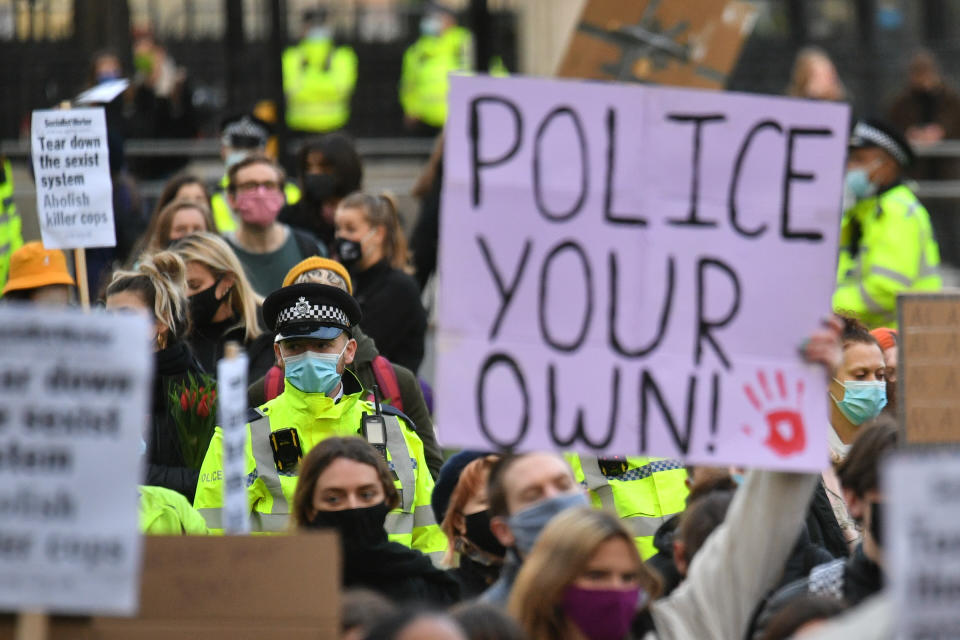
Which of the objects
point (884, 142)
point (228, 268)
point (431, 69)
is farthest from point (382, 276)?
point (431, 69)

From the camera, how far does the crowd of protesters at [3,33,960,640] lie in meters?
4.90

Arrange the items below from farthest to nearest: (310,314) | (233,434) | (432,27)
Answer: (432,27) < (310,314) < (233,434)

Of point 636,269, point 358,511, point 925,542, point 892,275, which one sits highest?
point 636,269

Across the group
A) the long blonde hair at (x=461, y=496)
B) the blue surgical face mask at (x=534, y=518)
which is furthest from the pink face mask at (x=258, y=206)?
the blue surgical face mask at (x=534, y=518)

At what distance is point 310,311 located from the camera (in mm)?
7004

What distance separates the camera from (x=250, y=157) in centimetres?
972

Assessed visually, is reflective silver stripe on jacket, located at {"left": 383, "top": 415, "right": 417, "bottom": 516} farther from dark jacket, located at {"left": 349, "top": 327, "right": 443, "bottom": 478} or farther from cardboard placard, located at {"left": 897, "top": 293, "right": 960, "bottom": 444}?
cardboard placard, located at {"left": 897, "top": 293, "right": 960, "bottom": 444}

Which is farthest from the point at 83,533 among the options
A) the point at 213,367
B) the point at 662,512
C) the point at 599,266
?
the point at 213,367

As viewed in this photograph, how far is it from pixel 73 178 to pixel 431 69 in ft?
46.1

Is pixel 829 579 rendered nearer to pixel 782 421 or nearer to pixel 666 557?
pixel 782 421

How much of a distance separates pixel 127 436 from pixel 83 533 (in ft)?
0.71

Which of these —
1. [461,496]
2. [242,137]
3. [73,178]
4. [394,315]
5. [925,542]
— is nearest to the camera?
[925,542]

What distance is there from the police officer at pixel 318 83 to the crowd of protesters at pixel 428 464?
34.2ft

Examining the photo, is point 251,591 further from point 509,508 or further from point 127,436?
point 509,508
